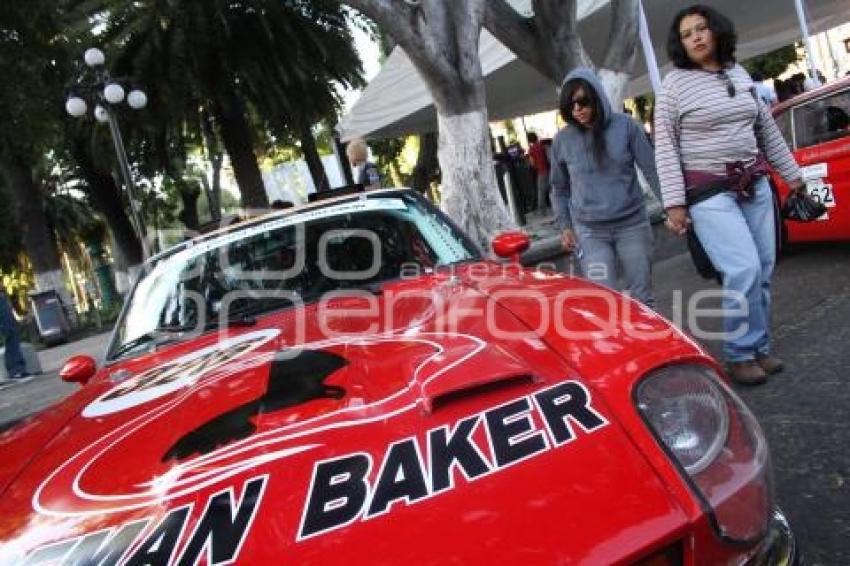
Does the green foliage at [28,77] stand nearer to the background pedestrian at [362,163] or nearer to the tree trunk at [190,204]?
the background pedestrian at [362,163]

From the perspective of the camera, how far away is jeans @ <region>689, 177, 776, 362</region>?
3.46 meters

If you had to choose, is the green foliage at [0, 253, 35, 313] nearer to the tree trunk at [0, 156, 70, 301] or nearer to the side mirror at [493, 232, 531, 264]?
the tree trunk at [0, 156, 70, 301]

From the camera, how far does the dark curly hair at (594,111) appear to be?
3756 mm

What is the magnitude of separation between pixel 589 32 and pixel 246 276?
10.0m

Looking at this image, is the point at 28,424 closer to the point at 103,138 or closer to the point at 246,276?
the point at 246,276

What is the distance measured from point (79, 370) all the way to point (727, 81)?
2.97 m

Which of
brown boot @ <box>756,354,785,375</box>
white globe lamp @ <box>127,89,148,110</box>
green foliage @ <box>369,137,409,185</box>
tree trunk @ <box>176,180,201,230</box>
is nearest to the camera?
brown boot @ <box>756,354,785,375</box>

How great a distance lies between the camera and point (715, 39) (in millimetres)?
3461

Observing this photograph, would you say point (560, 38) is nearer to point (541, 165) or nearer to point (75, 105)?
point (541, 165)

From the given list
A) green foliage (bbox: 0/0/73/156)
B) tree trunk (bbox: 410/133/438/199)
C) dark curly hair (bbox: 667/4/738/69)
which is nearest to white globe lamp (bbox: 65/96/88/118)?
green foliage (bbox: 0/0/73/156)

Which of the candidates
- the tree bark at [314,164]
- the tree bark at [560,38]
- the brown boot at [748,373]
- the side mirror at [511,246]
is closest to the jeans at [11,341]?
the tree bark at [560,38]

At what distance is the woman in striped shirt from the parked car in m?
2.44

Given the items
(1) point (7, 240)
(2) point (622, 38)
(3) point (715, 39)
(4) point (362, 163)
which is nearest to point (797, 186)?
(3) point (715, 39)

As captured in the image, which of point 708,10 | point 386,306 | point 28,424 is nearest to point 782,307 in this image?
point 708,10
